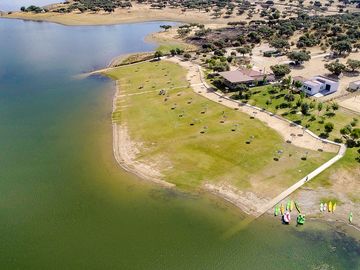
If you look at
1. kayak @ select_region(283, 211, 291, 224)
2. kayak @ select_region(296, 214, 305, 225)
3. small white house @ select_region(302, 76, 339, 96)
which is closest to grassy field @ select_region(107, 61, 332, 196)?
kayak @ select_region(283, 211, 291, 224)

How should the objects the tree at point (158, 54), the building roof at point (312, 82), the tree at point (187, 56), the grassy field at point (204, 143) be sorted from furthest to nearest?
1. the tree at point (187, 56)
2. the tree at point (158, 54)
3. the building roof at point (312, 82)
4. the grassy field at point (204, 143)

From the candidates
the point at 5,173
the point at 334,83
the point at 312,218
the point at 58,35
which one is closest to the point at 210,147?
the point at 312,218

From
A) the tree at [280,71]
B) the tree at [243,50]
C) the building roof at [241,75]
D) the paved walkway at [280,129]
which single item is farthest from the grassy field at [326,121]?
the tree at [243,50]

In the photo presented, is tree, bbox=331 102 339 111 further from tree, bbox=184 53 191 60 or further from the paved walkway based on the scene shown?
tree, bbox=184 53 191 60

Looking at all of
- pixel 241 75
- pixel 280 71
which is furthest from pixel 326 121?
pixel 241 75

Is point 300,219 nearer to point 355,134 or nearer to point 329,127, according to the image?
point 355,134

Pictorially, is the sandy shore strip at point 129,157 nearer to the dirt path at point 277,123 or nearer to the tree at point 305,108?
the dirt path at point 277,123
